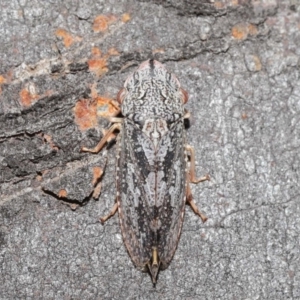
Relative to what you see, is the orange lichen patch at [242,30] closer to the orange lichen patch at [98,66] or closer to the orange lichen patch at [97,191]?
the orange lichen patch at [98,66]

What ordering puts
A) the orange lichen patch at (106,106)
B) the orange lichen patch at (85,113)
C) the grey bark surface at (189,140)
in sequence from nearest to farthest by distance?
Answer: the grey bark surface at (189,140), the orange lichen patch at (85,113), the orange lichen patch at (106,106)

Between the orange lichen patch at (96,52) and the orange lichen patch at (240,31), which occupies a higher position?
the orange lichen patch at (96,52)

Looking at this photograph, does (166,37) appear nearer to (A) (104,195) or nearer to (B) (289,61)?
(B) (289,61)

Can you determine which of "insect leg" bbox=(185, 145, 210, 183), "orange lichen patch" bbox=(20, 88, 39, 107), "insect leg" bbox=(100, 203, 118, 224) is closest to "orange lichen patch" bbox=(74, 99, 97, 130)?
"orange lichen patch" bbox=(20, 88, 39, 107)

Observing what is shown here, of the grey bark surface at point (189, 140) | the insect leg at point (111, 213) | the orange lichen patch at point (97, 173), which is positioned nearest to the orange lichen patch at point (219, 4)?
A: the grey bark surface at point (189, 140)

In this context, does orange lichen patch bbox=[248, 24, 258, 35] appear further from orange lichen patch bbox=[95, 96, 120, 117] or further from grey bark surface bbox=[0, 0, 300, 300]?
orange lichen patch bbox=[95, 96, 120, 117]

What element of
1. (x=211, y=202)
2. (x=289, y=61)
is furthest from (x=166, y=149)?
(x=289, y=61)
